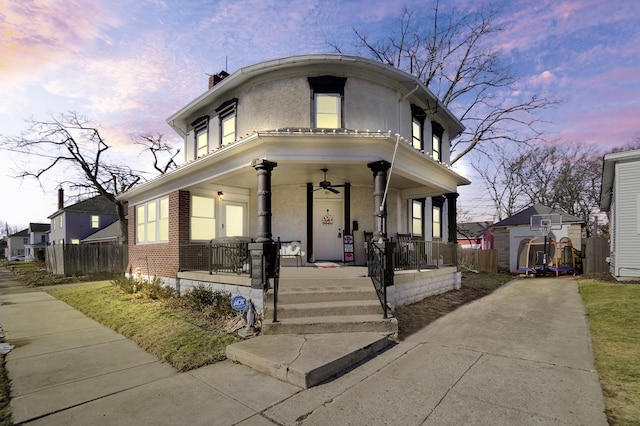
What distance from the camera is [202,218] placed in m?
11.1

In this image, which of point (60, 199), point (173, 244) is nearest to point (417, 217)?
point (173, 244)

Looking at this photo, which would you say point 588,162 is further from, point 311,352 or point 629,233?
point 311,352

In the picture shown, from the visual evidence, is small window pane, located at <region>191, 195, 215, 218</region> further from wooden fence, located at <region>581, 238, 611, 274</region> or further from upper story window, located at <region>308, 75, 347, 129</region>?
wooden fence, located at <region>581, 238, 611, 274</region>

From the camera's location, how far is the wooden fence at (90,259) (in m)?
18.3

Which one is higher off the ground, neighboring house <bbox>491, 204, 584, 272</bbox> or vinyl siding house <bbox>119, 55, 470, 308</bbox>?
vinyl siding house <bbox>119, 55, 470, 308</bbox>

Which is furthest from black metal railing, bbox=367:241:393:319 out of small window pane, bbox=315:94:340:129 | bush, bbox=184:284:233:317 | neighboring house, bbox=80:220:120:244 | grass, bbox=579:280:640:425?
neighboring house, bbox=80:220:120:244

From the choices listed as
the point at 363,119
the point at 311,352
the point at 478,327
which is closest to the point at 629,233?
the point at 478,327

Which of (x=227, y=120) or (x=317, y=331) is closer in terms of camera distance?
(x=317, y=331)

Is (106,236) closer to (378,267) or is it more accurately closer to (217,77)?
(217,77)

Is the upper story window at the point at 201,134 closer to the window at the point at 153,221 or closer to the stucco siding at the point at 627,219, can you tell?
the window at the point at 153,221

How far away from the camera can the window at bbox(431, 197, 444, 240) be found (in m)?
14.3

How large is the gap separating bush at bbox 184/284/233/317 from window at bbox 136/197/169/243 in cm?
402

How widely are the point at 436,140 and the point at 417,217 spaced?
3.64 meters

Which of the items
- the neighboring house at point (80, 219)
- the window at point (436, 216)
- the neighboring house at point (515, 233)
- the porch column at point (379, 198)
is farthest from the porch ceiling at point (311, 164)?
the neighboring house at point (80, 219)
